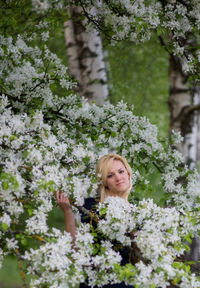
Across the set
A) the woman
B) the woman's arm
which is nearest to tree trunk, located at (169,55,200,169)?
the woman

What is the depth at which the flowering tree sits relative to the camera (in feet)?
9.16

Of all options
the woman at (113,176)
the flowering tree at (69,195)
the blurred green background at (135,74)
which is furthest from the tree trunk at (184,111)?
the woman at (113,176)

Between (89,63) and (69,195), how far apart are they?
355cm

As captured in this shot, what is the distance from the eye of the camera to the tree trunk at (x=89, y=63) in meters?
6.27

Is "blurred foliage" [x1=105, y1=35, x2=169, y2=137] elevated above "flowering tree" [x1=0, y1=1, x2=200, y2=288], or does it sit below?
above

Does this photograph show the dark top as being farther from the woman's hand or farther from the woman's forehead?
the woman's forehead

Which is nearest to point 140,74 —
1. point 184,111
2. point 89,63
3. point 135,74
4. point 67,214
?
point 135,74

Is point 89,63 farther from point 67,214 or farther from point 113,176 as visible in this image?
point 67,214

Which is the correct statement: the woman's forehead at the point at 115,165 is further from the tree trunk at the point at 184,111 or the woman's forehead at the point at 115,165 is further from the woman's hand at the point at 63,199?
the tree trunk at the point at 184,111

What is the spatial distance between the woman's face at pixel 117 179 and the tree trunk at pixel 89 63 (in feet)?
7.79

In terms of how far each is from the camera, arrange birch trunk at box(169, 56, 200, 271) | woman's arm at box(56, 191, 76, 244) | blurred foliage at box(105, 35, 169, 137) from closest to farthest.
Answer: woman's arm at box(56, 191, 76, 244)
birch trunk at box(169, 56, 200, 271)
blurred foliage at box(105, 35, 169, 137)

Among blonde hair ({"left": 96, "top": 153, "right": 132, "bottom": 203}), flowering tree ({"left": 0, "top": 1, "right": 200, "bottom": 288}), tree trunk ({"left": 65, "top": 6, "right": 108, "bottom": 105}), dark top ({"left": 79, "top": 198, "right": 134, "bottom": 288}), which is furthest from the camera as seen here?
tree trunk ({"left": 65, "top": 6, "right": 108, "bottom": 105})

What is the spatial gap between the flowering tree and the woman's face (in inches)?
7.9

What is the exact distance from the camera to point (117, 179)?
12.9 ft
